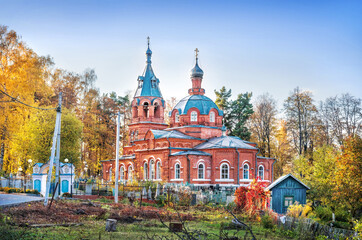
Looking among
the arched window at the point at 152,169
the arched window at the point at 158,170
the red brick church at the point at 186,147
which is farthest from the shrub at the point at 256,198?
the arched window at the point at 152,169

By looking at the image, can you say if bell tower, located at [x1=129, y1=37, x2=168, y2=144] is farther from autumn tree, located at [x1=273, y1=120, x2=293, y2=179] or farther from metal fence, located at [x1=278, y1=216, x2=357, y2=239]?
metal fence, located at [x1=278, y1=216, x2=357, y2=239]

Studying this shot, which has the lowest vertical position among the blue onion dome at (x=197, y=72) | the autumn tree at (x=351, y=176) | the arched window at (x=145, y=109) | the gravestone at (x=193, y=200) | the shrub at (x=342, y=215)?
the shrub at (x=342, y=215)

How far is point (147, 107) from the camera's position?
44.5 metres

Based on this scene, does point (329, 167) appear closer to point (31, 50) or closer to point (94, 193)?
point (94, 193)

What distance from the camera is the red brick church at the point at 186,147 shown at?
36.9 meters

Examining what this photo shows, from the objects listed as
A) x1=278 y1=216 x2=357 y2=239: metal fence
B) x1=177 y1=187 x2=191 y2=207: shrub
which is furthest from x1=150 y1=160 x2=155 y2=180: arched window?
x1=278 y1=216 x2=357 y2=239: metal fence

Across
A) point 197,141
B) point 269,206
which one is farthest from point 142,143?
point 269,206

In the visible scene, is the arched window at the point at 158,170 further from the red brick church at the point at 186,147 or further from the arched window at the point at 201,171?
the arched window at the point at 201,171

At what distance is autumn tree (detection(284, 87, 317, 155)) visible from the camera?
42969 mm

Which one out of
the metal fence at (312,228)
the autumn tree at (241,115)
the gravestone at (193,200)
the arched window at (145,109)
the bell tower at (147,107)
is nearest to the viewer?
the metal fence at (312,228)

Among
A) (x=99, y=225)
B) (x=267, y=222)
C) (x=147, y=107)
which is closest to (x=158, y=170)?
(x=147, y=107)

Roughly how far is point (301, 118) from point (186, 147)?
1303cm

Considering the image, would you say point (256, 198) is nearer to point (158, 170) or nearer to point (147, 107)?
point (158, 170)

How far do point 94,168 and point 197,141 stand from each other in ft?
62.5
